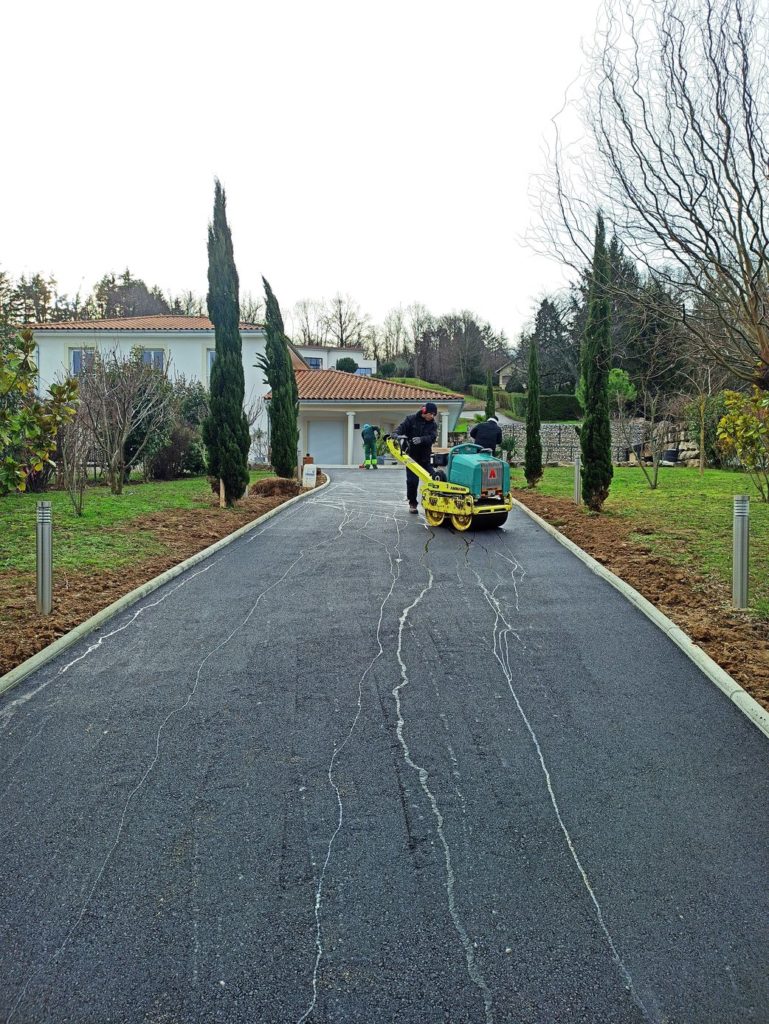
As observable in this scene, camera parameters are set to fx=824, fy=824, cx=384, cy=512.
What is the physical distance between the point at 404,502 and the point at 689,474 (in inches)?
503

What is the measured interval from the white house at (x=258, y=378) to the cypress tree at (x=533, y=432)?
40.1 feet

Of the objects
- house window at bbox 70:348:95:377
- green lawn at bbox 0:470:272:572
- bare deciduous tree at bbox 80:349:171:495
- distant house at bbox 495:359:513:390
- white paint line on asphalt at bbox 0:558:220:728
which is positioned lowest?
white paint line on asphalt at bbox 0:558:220:728

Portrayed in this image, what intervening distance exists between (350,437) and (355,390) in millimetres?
2672

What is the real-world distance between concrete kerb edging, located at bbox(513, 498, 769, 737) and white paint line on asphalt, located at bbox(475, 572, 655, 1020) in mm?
1380

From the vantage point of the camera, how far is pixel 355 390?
1521 inches

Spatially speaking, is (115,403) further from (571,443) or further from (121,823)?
(571,443)

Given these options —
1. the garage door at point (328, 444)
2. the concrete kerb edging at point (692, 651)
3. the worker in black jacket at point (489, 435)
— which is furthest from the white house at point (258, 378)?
the concrete kerb edging at point (692, 651)

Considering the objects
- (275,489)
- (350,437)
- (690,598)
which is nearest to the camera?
(690,598)

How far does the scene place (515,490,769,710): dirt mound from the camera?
6348mm

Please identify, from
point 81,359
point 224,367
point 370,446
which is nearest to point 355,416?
point 370,446

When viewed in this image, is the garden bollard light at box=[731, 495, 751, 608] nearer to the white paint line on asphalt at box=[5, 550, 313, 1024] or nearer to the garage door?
the white paint line on asphalt at box=[5, 550, 313, 1024]

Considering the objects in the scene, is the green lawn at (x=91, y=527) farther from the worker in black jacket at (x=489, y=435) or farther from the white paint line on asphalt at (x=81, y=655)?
the worker in black jacket at (x=489, y=435)

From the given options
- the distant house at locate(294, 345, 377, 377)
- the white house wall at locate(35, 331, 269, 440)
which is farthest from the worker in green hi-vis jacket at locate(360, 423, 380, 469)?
the distant house at locate(294, 345, 377, 377)

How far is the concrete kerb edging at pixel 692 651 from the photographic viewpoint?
5348 mm
